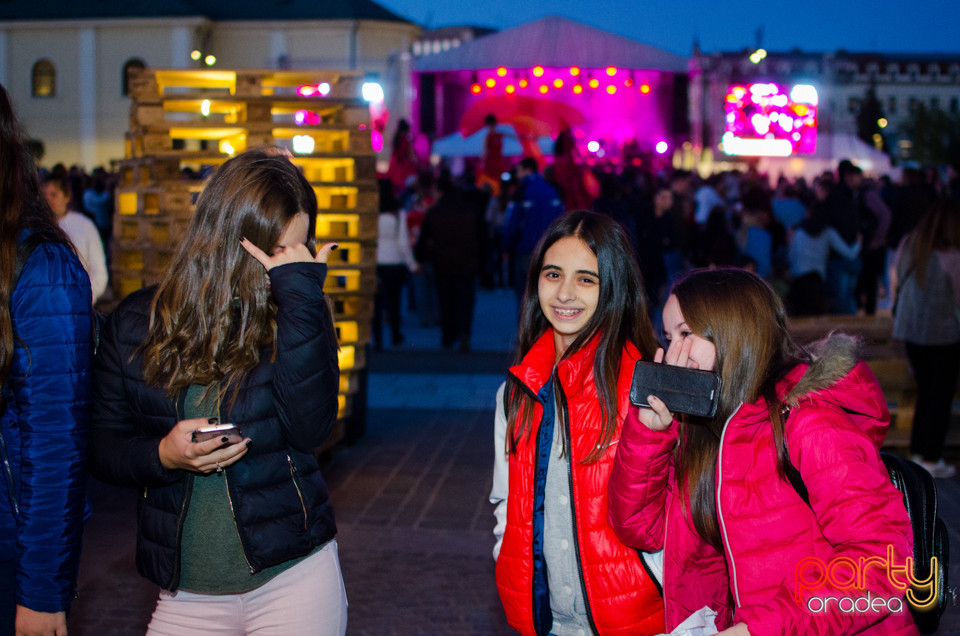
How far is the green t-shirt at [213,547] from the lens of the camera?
2.50 m

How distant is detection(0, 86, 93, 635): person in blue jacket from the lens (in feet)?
7.62

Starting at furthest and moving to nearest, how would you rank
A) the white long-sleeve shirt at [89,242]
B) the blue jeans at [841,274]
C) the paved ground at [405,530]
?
1. the blue jeans at [841,274]
2. the white long-sleeve shirt at [89,242]
3. the paved ground at [405,530]

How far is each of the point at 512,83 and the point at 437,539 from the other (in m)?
17.7

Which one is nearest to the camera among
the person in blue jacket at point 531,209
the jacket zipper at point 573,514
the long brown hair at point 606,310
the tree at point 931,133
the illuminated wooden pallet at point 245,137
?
the jacket zipper at point 573,514

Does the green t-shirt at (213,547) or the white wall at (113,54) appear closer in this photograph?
the green t-shirt at (213,547)

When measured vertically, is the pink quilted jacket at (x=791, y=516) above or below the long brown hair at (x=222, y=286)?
below

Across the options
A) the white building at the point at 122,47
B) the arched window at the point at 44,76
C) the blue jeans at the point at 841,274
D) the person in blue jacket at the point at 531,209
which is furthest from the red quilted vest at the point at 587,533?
the arched window at the point at 44,76

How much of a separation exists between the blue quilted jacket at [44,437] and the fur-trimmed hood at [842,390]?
1.75m

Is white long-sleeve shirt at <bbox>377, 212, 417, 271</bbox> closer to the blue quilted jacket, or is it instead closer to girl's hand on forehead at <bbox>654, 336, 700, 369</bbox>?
the blue quilted jacket

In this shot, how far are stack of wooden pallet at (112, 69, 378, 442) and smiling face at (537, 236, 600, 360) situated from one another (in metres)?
3.82

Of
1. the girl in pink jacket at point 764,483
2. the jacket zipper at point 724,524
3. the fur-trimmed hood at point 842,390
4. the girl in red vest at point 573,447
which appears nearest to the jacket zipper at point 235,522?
the girl in red vest at point 573,447

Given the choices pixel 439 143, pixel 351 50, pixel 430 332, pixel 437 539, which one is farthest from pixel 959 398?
pixel 351 50

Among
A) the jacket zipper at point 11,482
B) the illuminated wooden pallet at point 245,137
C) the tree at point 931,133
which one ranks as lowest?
the jacket zipper at point 11,482

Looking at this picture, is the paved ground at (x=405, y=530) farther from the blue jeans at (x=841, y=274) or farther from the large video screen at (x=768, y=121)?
the large video screen at (x=768, y=121)
